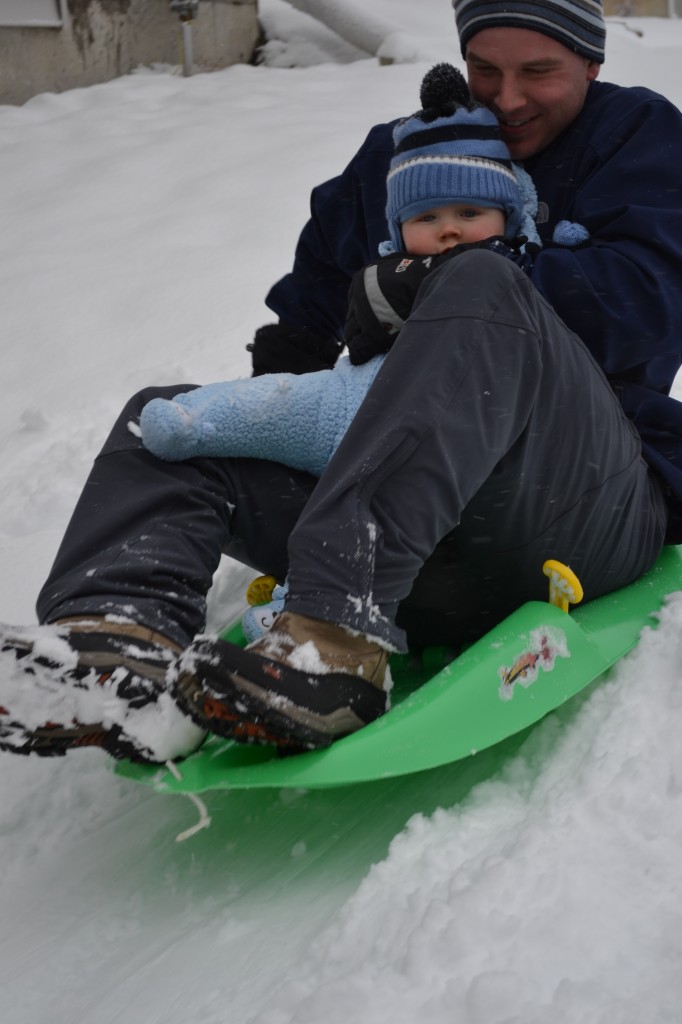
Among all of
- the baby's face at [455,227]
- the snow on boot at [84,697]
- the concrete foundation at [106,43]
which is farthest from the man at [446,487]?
the concrete foundation at [106,43]

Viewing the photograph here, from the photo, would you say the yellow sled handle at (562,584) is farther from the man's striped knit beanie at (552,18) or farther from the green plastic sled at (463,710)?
the man's striped knit beanie at (552,18)

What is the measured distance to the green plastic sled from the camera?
119 cm

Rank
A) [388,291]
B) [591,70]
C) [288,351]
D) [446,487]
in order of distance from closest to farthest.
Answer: [446,487]
[388,291]
[591,70]
[288,351]

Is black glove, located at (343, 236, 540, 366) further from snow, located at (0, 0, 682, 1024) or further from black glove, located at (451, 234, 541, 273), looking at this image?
snow, located at (0, 0, 682, 1024)

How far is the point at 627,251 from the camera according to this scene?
155 cm

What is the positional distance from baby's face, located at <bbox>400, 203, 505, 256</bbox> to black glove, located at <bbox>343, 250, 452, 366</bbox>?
0.30 ft

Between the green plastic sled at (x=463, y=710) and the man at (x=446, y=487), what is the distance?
0.12 ft

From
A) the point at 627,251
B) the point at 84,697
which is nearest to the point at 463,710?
the point at 84,697

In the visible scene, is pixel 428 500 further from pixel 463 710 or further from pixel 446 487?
pixel 463 710

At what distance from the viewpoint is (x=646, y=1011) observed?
86 cm

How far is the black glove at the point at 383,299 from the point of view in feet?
5.00

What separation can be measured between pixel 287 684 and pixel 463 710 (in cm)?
26

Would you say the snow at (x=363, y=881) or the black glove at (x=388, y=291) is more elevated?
the black glove at (x=388, y=291)

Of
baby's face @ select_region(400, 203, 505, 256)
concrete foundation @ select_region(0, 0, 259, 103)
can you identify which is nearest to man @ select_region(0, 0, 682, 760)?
baby's face @ select_region(400, 203, 505, 256)
